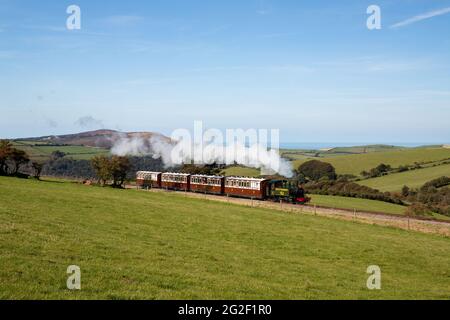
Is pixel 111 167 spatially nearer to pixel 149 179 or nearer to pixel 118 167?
pixel 118 167

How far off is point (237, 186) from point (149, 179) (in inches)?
912

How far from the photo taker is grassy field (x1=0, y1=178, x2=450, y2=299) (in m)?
11.3

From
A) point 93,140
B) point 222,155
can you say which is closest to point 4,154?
point 222,155

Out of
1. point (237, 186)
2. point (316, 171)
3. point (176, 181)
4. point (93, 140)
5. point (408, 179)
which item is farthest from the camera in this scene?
point (93, 140)

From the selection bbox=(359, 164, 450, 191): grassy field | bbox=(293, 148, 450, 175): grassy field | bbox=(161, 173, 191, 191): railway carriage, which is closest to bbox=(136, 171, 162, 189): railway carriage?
bbox=(161, 173, 191, 191): railway carriage

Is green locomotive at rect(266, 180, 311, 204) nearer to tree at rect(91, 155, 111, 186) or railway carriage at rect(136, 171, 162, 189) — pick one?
railway carriage at rect(136, 171, 162, 189)

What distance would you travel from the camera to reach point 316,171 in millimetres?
98062

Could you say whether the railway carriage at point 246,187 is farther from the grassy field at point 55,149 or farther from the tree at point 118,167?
the grassy field at point 55,149

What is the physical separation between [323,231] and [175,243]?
12.2m

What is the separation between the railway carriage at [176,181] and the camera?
64125 millimetres
